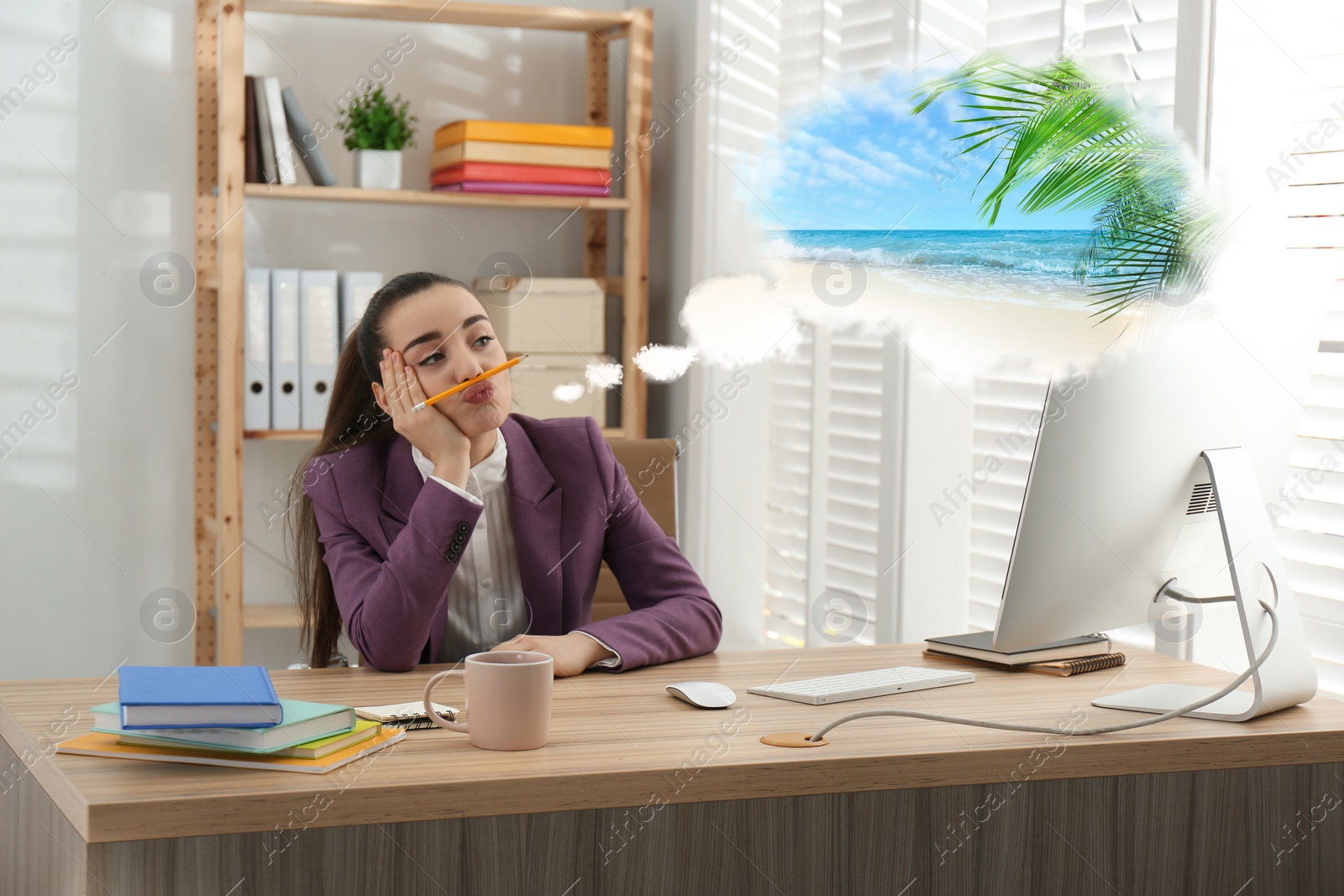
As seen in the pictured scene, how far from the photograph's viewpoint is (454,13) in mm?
2941

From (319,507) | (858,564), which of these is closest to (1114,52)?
(858,564)

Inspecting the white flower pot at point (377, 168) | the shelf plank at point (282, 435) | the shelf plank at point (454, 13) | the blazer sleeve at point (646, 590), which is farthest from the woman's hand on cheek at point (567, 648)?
the shelf plank at point (454, 13)

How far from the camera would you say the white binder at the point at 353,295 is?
2.88m

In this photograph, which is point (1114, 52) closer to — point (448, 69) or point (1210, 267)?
point (1210, 267)

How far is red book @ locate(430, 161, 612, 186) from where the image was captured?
2.93 metres

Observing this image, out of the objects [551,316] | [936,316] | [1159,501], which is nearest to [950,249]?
[936,316]

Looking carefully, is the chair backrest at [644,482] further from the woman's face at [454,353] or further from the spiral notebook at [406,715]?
the spiral notebook at [406,715]

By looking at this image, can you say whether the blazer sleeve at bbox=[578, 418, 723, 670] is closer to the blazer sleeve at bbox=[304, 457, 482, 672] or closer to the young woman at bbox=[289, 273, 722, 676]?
the young woman at bbox=[289, 273, 722, 676]

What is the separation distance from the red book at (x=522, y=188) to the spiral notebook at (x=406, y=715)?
1.88 m

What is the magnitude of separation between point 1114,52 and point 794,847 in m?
1.51

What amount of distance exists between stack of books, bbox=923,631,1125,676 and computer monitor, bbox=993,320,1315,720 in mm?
128

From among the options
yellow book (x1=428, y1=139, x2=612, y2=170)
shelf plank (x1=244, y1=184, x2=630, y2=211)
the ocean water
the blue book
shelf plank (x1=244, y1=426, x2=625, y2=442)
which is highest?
yellow book (x1=428, y1=139, x2=612, y2=170)

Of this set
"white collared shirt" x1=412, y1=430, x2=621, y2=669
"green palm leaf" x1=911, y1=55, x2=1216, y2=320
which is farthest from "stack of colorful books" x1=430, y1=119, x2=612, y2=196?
"white collared shirt" x1=412, y1=430, x2=621, y2=669

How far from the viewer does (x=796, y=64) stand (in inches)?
111
